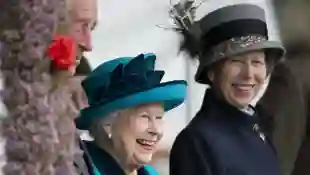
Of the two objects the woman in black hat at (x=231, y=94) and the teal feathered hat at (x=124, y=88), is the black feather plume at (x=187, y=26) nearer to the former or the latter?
the woman in black hat at (x=231, y=94)

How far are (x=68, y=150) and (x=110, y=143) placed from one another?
424 mm

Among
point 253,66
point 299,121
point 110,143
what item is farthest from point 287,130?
point 110,143

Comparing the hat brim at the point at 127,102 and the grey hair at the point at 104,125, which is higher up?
the hat brim at the point at 127,102

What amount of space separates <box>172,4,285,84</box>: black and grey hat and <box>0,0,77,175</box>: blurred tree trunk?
670mm

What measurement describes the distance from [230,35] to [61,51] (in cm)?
67

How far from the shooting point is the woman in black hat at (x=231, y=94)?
1.26m

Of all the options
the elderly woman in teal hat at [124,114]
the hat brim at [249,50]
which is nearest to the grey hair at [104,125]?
the elderly woman in teal hat at [124,114]

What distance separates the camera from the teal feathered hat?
112 cm

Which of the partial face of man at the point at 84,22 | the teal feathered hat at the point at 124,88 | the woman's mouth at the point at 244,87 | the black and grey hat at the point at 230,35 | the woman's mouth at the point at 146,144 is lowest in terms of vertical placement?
the woman's mouth at the point at 146,144

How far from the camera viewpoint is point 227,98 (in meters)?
1.33

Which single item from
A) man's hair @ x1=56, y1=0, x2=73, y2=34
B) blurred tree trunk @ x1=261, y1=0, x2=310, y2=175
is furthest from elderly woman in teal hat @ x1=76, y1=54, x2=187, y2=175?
blurred tree trunk @ x1=261, y1=0, x2=310, y2=175

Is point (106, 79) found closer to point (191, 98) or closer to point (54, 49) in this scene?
point (54, 49)

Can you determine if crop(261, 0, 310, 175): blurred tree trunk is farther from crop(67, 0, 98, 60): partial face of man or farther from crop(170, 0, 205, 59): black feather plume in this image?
crop(67, 0, 98, 60): partial face of man

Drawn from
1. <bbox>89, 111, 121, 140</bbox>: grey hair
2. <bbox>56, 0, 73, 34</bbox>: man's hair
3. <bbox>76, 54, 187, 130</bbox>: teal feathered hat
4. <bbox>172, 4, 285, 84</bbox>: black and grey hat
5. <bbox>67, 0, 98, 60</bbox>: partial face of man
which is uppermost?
<bbox>56, 0, 73, 34</bbox>: man's hair
